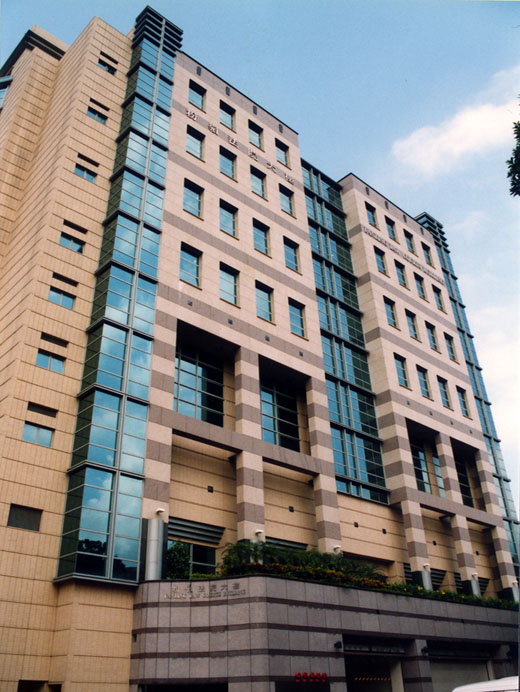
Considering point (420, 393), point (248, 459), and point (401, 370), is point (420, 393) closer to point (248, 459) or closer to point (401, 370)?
point (401, 370)

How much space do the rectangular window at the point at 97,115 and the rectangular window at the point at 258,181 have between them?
12.2m

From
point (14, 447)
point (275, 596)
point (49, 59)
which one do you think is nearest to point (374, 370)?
point (275, 596)

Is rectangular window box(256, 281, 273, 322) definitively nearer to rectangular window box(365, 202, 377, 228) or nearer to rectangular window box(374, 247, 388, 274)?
rectangular window box(374, 247, 388, 274)

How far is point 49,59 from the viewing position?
4884 cm

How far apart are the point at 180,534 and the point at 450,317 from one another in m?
40.5

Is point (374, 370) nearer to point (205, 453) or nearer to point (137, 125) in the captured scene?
point (205, 453)

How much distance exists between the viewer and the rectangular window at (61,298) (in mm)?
33375

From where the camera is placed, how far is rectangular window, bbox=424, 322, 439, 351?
190ft

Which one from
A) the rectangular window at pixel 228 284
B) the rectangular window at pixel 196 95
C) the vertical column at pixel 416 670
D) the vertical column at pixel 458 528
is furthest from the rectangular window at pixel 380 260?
the vertical column at pixel 416 670

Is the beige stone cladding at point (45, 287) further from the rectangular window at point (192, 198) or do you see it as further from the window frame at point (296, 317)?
the window frame at point (296, 317)

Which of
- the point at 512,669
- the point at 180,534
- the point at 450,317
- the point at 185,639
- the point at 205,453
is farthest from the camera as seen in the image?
the point at 450,317

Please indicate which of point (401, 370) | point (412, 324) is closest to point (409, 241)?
point (412, 324)

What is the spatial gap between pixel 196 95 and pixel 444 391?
33.2 m

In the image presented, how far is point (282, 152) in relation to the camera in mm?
54281
